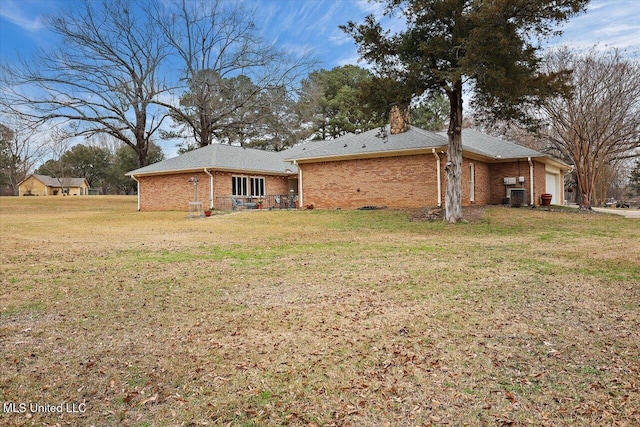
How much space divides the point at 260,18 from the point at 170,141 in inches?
660

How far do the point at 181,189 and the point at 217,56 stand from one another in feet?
42.9

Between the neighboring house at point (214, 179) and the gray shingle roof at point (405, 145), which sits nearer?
the gray shingle roof at point (405, 145)

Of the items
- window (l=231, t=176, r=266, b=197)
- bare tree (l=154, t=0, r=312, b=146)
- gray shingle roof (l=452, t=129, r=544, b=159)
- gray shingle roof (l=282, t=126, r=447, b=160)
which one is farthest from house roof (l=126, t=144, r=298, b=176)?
gray shingle roof (l=452, t=129, r=544, b=159)

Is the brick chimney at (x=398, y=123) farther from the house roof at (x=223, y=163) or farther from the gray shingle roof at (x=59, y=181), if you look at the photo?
the gray shingle roof at (x=59, y=181)

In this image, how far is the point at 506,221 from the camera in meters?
13.8

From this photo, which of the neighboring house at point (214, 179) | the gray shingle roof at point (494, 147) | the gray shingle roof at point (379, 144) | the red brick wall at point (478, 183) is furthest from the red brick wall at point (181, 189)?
the red brick wall at point (478, 183)

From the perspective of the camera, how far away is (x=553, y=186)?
25281 millimetres

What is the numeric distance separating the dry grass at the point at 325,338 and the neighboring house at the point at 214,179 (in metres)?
14.7

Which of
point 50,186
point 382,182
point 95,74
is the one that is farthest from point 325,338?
point 50,186

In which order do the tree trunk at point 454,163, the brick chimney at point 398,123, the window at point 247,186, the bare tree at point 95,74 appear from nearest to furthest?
the tree trunk at point 454,163, the brick chimney at point 398,123, the window at point 247,186, the bare tree at point 95,74

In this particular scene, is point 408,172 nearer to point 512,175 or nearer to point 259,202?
point 512,175

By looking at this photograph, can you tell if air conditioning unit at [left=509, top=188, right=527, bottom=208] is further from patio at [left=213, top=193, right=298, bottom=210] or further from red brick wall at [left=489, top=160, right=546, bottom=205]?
patio at [left=213, top=193, right=298, bottom=210]

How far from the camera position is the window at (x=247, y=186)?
24.0 m

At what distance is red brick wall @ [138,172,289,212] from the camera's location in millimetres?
22953
